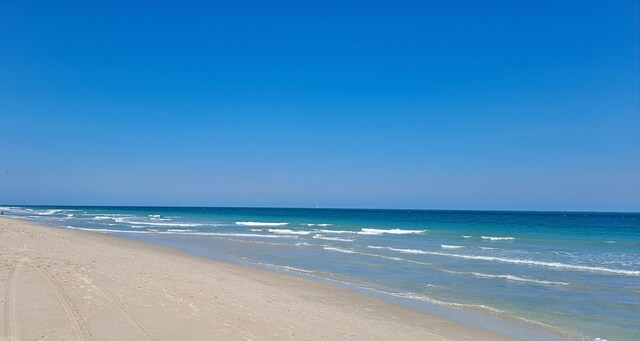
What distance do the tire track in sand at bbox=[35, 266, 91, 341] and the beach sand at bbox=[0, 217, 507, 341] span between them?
1 centimetres

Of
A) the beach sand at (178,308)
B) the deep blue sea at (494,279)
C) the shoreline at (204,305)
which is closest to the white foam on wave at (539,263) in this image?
the deep blue sea at (494,279)

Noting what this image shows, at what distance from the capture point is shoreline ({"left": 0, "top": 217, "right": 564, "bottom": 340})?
6.98 meters

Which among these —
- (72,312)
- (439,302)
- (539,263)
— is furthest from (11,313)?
(539,263)

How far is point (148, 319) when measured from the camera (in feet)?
23.5

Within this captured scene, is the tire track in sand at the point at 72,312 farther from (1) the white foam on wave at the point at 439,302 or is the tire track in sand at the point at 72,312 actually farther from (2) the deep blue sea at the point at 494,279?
(1) the white foam on wave at the point at 439,302

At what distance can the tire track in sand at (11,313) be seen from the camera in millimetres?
5820

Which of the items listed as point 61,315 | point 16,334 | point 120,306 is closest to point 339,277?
point 120,306

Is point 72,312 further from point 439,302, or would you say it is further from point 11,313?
point 439,302

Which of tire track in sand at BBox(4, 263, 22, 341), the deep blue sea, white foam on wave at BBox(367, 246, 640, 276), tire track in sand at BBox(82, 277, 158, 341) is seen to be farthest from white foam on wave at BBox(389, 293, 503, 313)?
white foam on wave at BBox(367, 246, 640, 276)

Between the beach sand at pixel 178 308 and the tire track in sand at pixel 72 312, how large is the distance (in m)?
0.01

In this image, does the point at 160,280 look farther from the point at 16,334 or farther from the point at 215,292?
the point at 16,334

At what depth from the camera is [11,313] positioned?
265 inches

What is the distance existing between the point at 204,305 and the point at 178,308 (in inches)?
24.2

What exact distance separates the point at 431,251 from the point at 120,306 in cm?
1926
